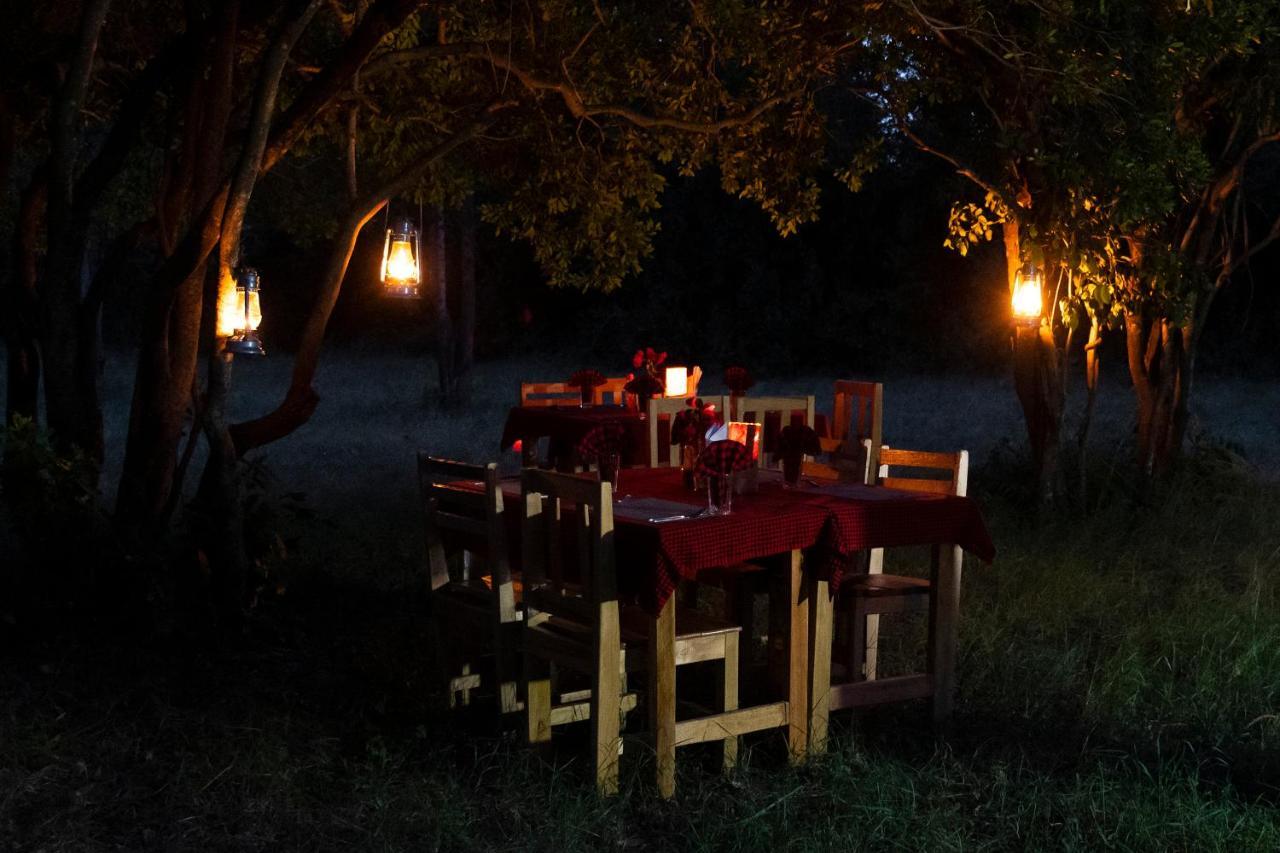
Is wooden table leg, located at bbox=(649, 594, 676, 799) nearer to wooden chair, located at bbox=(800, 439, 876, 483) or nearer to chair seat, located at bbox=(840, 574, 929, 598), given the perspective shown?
chair seat, located at bbox=(840, 574, 929, 598)

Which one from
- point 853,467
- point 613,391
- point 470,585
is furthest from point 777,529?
point 613,391

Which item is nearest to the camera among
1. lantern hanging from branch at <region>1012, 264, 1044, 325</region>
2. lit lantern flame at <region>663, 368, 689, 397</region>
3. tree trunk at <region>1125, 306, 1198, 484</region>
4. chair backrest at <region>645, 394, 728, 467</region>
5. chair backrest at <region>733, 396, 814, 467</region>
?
chair backrest at <region>733, 396, 814, 467</region>

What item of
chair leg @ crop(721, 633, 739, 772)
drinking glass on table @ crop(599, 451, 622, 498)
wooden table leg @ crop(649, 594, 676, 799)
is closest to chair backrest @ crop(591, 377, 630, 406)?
drinking glass on table @ crop(599, 451, 622, 498)

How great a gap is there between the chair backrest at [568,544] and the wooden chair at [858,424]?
5.37ft

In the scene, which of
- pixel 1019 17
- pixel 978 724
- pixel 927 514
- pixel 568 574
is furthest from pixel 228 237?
pixel 1019 17

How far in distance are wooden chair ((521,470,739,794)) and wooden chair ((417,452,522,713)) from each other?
12 centimetres

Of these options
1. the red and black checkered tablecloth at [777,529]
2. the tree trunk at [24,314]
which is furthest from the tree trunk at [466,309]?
the red and black checkered tablecloth at [777,529]

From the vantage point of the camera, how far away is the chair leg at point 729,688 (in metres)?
4.06

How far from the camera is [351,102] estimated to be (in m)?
6.90

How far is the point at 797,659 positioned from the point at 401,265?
Result: 3172mm

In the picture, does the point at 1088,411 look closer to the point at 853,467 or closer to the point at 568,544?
the point at 853,467

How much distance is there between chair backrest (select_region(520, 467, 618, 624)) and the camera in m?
3.76

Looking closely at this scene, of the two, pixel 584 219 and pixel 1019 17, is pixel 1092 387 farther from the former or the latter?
pixel 584 219

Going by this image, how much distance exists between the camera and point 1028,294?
7.38 metres
